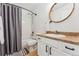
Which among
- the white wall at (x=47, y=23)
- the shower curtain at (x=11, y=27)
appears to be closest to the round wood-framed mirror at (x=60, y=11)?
the white wall at (x=47, y=23)

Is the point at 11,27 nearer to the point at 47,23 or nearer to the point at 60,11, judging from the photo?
the point at 47,23

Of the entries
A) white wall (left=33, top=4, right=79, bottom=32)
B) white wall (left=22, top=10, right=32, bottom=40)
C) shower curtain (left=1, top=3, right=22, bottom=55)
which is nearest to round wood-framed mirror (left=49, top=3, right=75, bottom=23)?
white wall (left=33, top=4, right=79, bottom=32)

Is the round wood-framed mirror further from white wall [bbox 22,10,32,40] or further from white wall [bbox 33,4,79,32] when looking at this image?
white wall [bbox 22,10,32,40]

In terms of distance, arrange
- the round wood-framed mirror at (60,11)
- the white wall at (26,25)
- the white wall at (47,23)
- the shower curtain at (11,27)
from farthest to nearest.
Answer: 1. the white wall at (26,25)
2. the shower curtain at (11,27)
3. the round wood-framed mirror at (60,11)
4. the white wall at (47,23)

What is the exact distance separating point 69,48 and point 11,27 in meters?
1.64

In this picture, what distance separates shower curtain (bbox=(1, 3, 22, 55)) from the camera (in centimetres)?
229

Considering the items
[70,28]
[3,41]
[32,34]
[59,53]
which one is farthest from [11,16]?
[59,53]

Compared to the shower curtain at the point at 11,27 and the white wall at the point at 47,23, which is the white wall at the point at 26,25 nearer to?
the white wall at the point at 47,23

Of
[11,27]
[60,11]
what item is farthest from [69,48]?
[11,27]

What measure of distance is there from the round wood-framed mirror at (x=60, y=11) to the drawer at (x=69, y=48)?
86 cm

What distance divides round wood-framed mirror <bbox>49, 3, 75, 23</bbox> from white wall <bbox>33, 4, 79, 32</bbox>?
0.09 metres

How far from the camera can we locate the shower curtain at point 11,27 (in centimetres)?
229

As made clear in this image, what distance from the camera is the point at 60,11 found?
2273 millimetres

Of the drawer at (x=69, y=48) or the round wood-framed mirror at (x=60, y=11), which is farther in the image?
the round wood-framed mirror at (x=60, y=11)
